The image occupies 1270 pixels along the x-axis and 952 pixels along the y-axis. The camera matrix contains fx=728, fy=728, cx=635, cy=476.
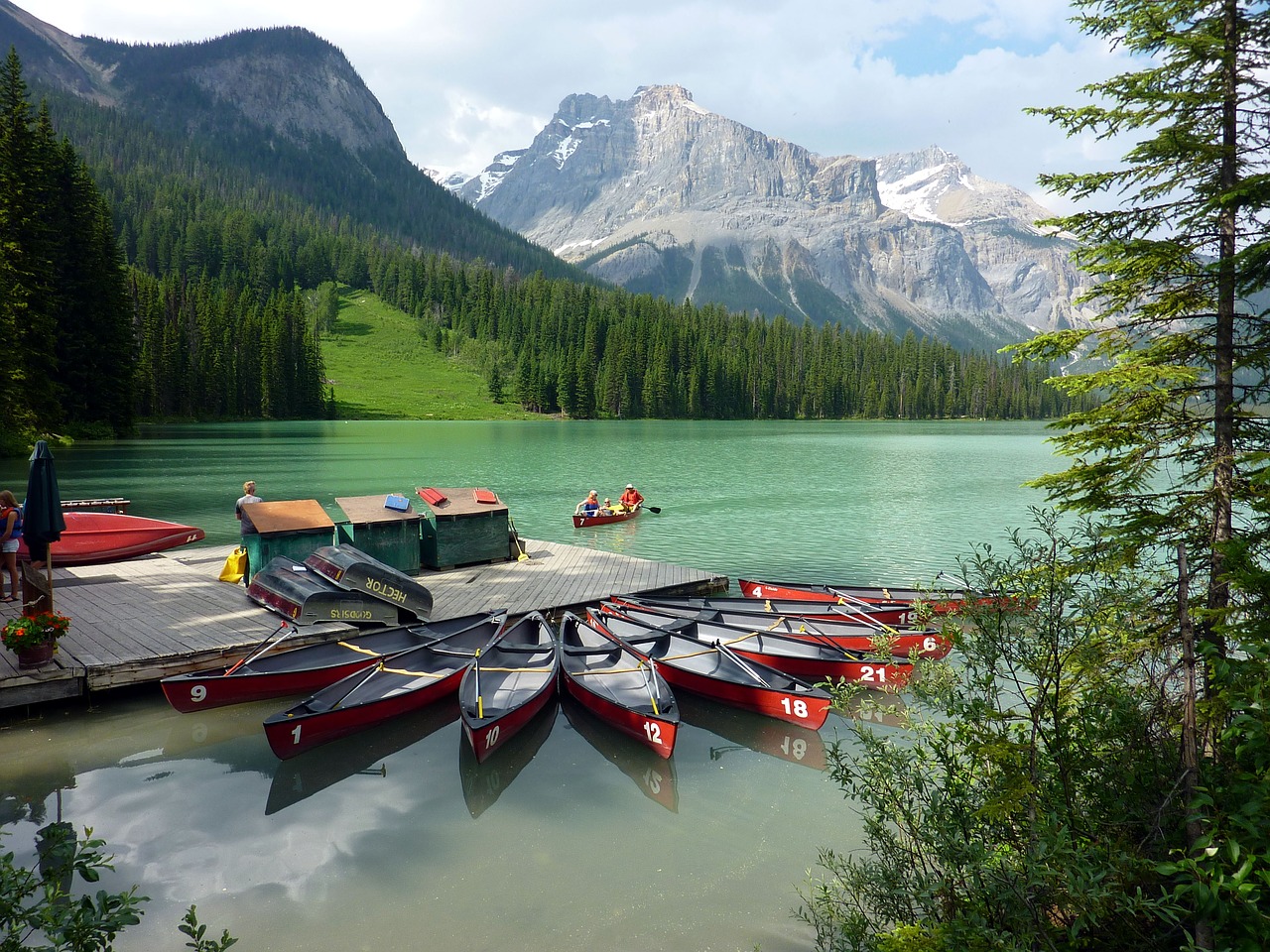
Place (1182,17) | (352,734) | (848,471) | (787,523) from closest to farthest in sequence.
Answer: (1182,17) → (352,734) → (787,523) → (848,471)

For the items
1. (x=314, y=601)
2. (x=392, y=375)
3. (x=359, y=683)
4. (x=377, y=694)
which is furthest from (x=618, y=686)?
(x=392, y=375)

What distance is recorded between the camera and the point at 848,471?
57.4 metres

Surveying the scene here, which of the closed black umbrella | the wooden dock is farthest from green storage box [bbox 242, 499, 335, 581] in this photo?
the closed black umbrella

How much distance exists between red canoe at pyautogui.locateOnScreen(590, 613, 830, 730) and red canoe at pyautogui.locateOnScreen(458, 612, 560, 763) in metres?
1.56

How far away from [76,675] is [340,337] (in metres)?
172

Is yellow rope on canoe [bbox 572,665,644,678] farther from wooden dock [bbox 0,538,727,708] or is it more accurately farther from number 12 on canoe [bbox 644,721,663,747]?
wooden dock [bbox 0,538,727,708]

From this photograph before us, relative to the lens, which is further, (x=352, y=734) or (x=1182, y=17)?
(x=352, y=734)

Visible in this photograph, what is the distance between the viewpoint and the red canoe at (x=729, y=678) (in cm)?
1183

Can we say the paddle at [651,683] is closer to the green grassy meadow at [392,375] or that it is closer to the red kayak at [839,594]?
the red kayak at [839,594]

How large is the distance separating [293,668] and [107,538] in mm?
12078

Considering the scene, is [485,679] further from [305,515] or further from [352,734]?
[305,515]

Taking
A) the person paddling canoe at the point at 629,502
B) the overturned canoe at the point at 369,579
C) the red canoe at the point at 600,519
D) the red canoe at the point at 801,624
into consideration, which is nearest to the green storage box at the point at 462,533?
the overturned canoe at the point at 369,579

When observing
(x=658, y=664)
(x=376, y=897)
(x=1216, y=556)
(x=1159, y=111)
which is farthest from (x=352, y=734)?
(x=1159, y=111)

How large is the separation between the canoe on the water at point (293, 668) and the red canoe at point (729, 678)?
335 centimetres
